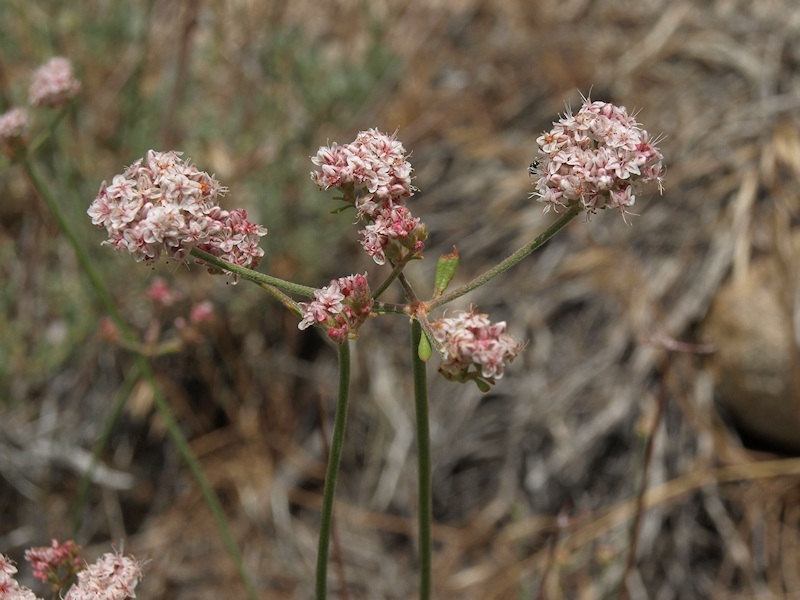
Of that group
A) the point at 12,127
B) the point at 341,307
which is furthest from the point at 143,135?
the point at 341,307

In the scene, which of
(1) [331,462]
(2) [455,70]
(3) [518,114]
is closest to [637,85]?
(3) [518,114]

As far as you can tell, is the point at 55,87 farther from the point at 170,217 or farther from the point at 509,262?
the point at 509,262

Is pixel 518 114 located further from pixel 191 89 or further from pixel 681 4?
pixel 191 89

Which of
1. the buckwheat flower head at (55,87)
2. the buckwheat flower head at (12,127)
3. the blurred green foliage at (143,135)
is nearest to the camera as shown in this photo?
the buckwheat flower head at (12,127)

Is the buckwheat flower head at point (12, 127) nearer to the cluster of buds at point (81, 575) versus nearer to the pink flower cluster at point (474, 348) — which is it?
the cluster of buds at point (81, 575)

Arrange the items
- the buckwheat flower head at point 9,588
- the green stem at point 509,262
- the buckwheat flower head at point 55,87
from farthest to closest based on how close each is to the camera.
A: 1. the buckwheat flower head at point 55,87
2. the green stem at point 509,262
3. the buckwheat flower head at point 9,588

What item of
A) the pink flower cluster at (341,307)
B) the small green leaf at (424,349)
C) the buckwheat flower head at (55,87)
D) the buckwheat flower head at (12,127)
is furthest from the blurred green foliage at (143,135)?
the small green leaf at (424,349)
